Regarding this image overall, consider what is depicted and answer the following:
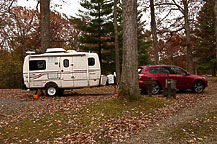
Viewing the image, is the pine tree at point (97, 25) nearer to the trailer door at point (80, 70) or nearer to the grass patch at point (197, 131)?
the trailer door at point (80, 70)

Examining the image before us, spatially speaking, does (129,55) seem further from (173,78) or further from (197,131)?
(173,78)

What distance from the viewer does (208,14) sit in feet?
78.6

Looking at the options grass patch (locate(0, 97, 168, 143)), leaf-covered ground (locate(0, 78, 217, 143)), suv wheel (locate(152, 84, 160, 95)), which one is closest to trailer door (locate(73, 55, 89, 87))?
suv wheel (locate(152, 84, 160, 95))

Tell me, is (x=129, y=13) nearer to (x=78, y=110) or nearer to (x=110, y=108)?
(x=110, y=108)

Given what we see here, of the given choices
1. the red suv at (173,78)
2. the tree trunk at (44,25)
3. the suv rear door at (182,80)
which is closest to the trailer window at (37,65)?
the tree trunk at (44,25)

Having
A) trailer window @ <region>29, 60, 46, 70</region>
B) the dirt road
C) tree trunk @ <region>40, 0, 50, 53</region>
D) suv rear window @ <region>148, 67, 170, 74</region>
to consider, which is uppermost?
tree trunk @ <region>40, 0, 50, 53</region>

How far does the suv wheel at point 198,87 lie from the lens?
12039 mm

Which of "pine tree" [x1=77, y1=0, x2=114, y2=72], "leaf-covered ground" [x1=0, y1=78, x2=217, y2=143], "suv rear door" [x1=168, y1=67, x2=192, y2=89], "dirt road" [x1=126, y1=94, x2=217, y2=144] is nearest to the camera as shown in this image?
"dirt road" [x1=126, y1=94, x2=217, y2=144]

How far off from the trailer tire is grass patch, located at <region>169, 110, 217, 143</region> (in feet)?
27.5

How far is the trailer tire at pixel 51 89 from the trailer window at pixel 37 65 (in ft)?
3.86

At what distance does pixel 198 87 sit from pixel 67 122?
9340 mm

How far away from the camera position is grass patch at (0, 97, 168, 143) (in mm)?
5039

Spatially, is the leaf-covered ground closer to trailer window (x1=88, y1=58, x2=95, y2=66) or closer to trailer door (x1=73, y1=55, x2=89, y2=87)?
trailer door (x1=73, y1=55, x2=89, y2=87)

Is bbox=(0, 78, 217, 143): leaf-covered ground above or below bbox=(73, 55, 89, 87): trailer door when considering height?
below
